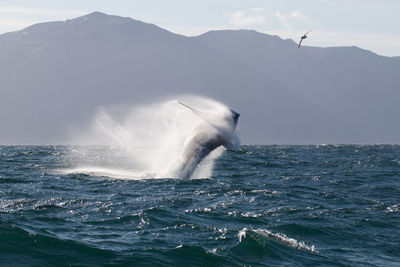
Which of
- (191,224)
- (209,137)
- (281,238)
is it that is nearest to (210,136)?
(209,137)

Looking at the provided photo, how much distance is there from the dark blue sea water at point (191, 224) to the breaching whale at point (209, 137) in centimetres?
153

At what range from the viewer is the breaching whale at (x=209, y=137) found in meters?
19.5

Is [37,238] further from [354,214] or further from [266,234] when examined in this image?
[354,214]

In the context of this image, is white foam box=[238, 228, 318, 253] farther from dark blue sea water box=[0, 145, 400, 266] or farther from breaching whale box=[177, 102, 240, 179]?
breaching whale box=[177, 102, 240, 179]

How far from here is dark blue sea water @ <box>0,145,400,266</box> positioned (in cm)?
1128

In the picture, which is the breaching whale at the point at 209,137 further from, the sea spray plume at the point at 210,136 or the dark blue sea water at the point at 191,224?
the dark blue sea water at the point at 191,224

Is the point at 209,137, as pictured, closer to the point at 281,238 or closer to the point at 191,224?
the point at 191,224

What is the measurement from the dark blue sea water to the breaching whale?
1.53 metres

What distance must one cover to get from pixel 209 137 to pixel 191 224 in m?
6.23

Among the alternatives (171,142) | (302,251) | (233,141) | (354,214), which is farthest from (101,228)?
(171,142)

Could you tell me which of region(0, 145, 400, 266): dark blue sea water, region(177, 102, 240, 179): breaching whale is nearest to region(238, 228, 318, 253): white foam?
region(0, 145, 400, 266): dark blue sea water

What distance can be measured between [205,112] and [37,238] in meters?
11.7

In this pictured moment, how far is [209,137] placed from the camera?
20.4m

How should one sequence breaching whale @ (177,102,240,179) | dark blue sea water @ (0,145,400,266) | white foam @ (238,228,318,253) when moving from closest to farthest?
dark blue sea water @ (0,145,400,266)
white foam @ (238,228,318,253)
breaching whale @ (177,102,240,179)
